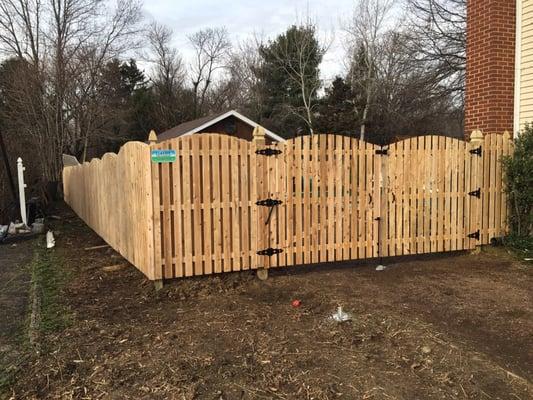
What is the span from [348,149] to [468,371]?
3.69m

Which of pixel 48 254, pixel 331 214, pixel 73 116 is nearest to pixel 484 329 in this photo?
pixel 331 214

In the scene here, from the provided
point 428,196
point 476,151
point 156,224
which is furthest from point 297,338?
point 476,151

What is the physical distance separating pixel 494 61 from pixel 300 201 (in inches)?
169

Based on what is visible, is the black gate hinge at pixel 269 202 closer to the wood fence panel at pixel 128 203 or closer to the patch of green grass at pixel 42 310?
the wood fence panel at pixel 128 203

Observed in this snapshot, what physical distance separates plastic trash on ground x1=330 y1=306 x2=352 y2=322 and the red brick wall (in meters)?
5.06

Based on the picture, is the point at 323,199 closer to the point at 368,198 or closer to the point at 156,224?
the point at 368,198

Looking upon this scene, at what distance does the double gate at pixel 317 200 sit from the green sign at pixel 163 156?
0.21 ft

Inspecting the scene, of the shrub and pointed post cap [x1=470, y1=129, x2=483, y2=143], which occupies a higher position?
pointed post cap [x1=470, y1=129, x2=483, y2=143]

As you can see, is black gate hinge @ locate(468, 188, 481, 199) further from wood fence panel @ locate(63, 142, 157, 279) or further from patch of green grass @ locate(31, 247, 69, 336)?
patch of green grass @ locate(31, 247, 69, 336)

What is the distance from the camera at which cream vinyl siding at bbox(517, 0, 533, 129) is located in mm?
8008

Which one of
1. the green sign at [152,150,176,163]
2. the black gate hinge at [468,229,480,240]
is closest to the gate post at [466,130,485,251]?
the black gate hinge at [468,229,480,240]

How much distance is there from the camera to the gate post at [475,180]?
24.8 ft

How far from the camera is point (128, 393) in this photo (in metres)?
3.47

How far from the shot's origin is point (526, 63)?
8094 millimetres
